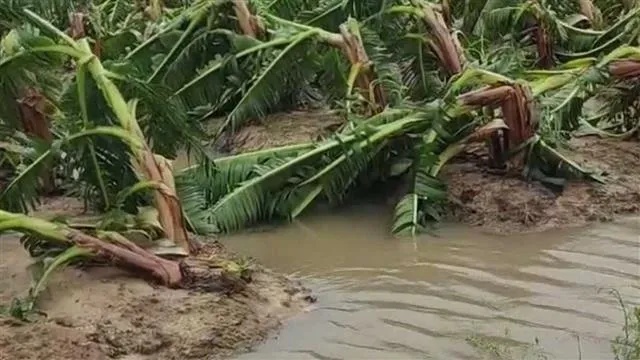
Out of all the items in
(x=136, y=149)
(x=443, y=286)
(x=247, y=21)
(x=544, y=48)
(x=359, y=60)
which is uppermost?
(x=247, y=21)

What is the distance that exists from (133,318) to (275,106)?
4.29 metres

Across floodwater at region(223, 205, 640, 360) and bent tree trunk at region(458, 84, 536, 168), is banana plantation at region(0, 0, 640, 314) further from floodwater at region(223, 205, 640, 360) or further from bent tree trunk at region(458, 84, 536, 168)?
floodwater at region(223, 205, 640, 360)

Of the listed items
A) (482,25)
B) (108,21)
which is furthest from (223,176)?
(108,21)

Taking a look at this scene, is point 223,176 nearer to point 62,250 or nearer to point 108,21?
point 62,250

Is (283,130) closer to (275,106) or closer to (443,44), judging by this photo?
(275,106)

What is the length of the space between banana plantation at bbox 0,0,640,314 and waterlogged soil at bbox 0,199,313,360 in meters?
0.13

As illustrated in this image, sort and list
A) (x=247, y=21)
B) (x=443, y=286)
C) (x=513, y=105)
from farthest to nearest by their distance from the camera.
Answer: (x=247, y=21)
(x=513, y=105)
(x=443, y=286)

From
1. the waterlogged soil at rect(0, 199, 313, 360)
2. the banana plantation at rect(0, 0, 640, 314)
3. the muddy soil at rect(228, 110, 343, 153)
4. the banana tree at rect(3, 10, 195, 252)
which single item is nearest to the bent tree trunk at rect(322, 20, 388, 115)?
the banana plantation at rect(0, 0, 640, 314)

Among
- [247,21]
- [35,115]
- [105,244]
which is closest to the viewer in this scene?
[105,244]

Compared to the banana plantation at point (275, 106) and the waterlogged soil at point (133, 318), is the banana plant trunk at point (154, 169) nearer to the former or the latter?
the banana plantation at point (275, 106)

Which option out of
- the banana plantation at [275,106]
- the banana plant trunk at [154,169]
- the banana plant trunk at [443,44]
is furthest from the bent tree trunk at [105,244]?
the banana plant trunk at [443,44]

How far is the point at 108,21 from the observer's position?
12.6 m

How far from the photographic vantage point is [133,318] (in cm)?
509


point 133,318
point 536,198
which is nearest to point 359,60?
point 536,198
